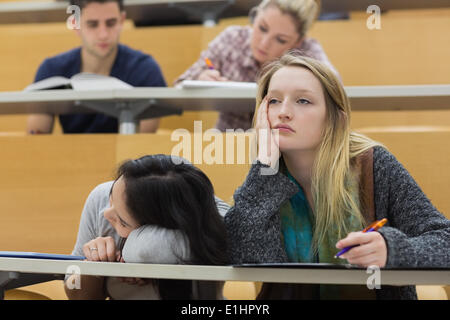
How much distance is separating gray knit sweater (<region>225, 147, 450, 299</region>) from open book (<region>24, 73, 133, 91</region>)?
1.64ft

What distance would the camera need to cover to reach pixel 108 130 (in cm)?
141

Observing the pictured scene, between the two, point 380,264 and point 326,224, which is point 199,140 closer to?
point 326,224

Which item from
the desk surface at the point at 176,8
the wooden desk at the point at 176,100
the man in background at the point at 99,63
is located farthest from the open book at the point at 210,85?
the desk surface at the point at 176,8

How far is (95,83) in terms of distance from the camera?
1.19 m

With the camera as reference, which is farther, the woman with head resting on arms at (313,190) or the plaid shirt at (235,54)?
the plaid shirt at (235,54)

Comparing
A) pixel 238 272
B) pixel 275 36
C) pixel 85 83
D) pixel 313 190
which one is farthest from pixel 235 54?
pixel 238 272

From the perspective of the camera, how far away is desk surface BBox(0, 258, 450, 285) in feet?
1.98

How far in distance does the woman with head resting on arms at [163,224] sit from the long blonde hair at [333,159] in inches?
5.1

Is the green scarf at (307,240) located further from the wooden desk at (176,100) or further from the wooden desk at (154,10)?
the wooden desk at (154,10)

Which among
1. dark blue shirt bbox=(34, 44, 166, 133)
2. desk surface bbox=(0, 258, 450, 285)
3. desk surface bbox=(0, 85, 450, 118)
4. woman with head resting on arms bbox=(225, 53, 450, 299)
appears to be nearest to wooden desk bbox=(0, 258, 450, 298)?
desk surface bbox=(0, 258, 450, 285)

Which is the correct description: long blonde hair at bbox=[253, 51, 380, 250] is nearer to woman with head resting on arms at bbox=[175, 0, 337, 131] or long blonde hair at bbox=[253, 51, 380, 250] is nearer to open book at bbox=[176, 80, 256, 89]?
open book at bbox=[176, 80, 256, 89]

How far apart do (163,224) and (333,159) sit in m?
0.24

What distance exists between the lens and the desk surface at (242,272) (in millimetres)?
605
